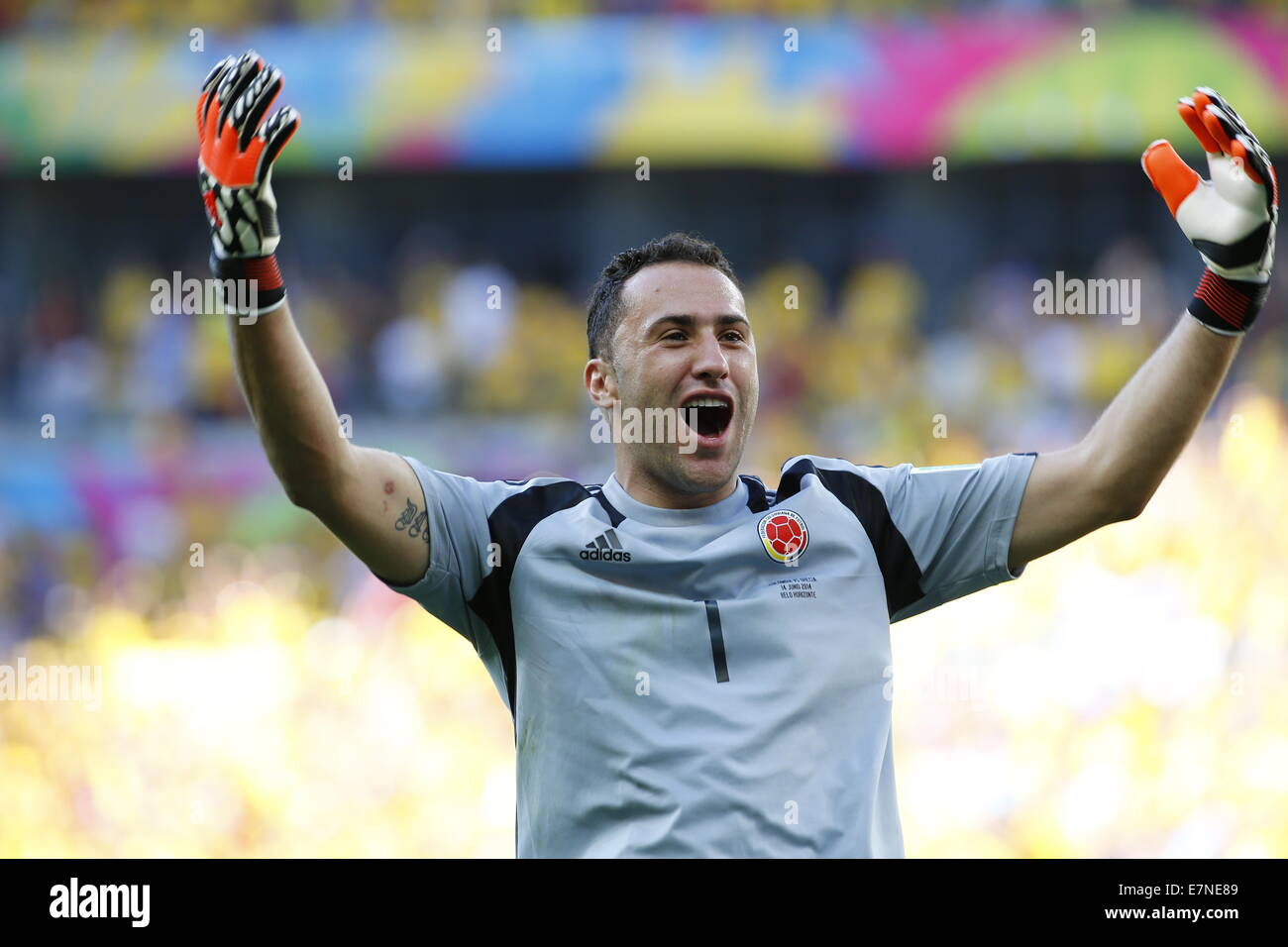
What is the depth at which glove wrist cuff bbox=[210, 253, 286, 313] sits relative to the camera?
262cm

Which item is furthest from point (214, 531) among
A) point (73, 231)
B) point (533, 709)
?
point (533, 709)

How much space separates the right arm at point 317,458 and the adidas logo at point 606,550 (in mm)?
336

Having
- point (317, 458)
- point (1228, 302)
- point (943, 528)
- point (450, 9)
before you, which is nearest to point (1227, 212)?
point (1228, 302)

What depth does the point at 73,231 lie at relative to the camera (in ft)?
50.2

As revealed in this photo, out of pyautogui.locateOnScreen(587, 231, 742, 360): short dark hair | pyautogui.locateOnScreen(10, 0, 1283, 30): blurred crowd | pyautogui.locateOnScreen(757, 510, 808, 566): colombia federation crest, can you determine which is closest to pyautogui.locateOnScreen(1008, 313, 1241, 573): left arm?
pyautogui.locateOnScreen(757, 510, 808, 566): colombia federation crest

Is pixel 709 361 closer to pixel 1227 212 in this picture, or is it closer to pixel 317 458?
pixel 317 458

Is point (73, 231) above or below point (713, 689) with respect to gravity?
above

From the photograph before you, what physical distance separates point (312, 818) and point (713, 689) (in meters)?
4.84

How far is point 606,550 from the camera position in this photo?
10.1 feet

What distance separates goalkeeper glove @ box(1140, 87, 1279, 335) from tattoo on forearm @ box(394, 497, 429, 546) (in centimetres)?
152

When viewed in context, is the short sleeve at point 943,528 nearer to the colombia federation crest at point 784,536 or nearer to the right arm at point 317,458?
the colombia federation crest at point 784,536

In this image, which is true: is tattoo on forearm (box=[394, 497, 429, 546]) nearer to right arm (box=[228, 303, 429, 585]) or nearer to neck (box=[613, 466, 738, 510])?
right arm (box=[228, 303, 429, 585])
